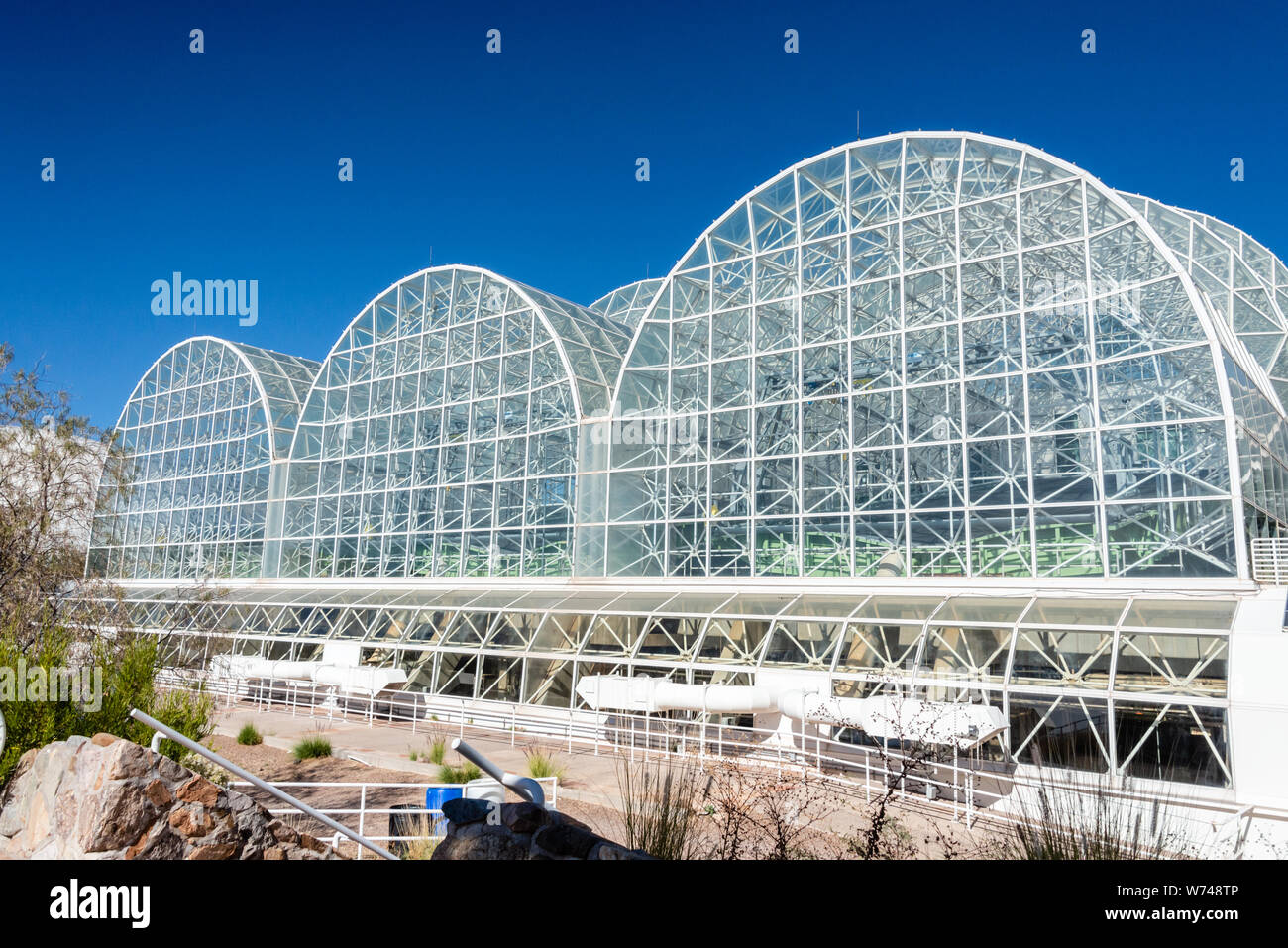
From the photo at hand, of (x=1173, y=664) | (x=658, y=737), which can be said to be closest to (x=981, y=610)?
(x=1173, y=664)

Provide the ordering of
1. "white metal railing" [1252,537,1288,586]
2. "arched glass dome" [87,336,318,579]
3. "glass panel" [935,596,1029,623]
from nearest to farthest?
1. "white metal railing" [1252,537,1288,586]
2. "glass panel" [935,596,1029,623]
3. "arched glass dome" [87,336,318,579]

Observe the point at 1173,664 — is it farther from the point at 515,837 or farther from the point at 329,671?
the point at 329,671

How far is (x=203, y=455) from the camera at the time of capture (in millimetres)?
40625

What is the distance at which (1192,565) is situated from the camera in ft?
58.7

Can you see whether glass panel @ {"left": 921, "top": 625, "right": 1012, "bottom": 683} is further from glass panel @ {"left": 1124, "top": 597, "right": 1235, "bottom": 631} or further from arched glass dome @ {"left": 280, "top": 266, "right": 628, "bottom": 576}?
arched glass dome @ {"left": 280, "top": 266, "right": 628, "bottom": 576}

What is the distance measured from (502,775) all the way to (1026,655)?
48.0 feet

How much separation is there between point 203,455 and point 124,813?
39.2 meters

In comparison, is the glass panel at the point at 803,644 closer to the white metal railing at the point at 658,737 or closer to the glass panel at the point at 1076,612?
the white metal railing at the point at 658,737

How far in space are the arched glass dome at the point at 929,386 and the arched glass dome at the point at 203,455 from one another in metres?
20.0

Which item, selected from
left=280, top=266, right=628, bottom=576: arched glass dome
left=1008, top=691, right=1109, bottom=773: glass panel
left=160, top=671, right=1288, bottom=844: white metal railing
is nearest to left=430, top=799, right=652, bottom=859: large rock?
left=160, top=671, right=1288, bottom=844: white metal railing

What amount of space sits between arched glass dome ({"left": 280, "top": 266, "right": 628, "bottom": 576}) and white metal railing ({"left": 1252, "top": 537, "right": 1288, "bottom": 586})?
1857 cm

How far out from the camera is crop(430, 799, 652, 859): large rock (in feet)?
17.4

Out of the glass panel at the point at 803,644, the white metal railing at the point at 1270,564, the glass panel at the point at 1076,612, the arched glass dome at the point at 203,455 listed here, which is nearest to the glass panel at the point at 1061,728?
the glass panel at the point at 1076,612

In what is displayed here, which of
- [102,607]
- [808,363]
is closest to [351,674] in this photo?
[102,607]
